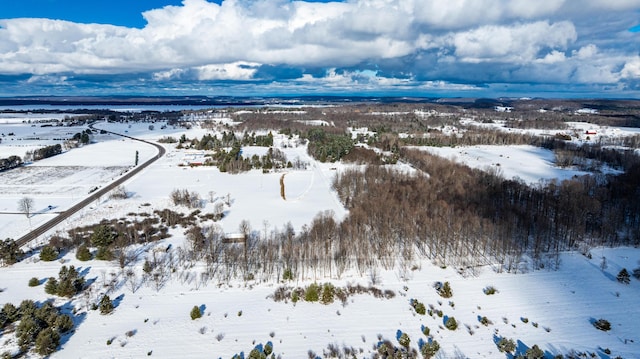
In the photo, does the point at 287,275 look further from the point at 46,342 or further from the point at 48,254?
the point at 48,254

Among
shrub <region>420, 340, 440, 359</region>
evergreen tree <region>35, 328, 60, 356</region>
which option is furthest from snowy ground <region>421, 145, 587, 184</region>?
evergreen tree <region>35, 328, 60, 356</region>

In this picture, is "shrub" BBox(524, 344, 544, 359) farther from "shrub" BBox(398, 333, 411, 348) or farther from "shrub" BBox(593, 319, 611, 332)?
"shrub" BBox(593, 319, 611, 332)

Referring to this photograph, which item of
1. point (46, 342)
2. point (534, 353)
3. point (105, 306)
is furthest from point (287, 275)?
point (534, 353)

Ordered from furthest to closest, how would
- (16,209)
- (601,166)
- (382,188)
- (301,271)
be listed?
(601,166) < (382,188) < (16,209) < (301,271)

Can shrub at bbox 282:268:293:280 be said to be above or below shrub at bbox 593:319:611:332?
above

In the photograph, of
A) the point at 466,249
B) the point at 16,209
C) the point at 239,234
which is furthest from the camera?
the point at 16,209

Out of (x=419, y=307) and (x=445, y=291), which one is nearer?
(x=419, y=307)

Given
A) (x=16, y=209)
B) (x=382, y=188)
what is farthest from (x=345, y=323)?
(x=16, y=209)

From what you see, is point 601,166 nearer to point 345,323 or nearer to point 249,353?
point 345,323
